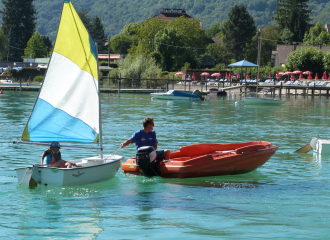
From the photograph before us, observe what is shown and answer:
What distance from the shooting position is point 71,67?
39.7ft

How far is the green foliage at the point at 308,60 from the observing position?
68.6 metres

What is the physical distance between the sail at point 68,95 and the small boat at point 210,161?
175 centimetres

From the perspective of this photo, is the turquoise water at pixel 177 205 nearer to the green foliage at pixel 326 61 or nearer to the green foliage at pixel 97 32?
the green foliage at pixel 326 61

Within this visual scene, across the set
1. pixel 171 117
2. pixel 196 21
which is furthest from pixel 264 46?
pixel 171 117

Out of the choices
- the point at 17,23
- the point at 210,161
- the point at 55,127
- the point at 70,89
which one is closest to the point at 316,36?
the point at 17,23

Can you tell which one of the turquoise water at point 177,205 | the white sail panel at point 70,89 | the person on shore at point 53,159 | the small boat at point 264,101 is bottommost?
the turquoise water at point 177,205

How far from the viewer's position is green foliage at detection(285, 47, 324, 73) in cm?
6856

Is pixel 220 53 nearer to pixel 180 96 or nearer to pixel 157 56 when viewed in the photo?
pixel 157 56

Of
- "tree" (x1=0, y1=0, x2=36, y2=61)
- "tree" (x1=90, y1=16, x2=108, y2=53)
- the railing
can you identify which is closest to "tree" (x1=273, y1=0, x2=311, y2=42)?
the railing

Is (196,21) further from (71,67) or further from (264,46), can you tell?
(71,67)

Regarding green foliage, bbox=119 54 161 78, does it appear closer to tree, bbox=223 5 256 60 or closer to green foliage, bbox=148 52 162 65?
green foliage, bbox=148 52 162 65

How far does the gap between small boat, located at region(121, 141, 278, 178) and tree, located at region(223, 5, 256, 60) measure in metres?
92.1

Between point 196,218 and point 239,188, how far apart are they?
2.97 meters

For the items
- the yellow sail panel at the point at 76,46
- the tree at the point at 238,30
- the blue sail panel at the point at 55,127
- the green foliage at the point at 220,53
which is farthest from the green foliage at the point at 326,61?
the blue sail panel at the point at 55,127
